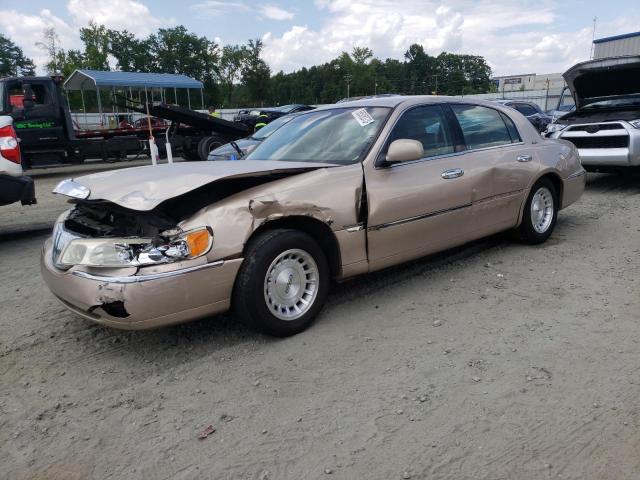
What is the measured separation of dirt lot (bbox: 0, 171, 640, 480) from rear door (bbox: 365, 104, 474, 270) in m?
0.45

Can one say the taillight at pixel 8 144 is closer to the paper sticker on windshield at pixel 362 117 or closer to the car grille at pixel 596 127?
the paper sticker on windshield at pixel 362 117

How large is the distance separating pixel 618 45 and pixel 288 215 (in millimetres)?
22472

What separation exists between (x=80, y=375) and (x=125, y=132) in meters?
13.4

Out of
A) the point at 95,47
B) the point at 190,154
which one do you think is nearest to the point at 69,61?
the point at 95,47

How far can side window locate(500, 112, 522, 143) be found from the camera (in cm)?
519

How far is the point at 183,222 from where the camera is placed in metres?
3.11

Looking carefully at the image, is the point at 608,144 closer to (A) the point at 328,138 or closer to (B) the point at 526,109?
(A) the point at 328,138

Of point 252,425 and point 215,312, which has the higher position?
point 215,312

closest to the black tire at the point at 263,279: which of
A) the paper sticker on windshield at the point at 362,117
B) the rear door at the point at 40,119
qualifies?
the paper sticker on windshield at the point at 362,117

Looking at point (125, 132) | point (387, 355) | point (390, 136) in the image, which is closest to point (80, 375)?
point (387, 355)

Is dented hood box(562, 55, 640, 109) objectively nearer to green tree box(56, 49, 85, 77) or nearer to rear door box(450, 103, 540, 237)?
rear door box(450, 103, 540, 237)

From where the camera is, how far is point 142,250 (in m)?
3.02

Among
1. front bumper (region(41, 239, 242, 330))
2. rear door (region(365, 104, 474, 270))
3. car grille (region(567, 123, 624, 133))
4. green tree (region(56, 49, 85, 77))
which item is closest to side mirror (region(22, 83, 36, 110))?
front bumper (region(41, 239, 242, 330))

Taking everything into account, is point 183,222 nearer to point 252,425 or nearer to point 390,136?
point 252,425
